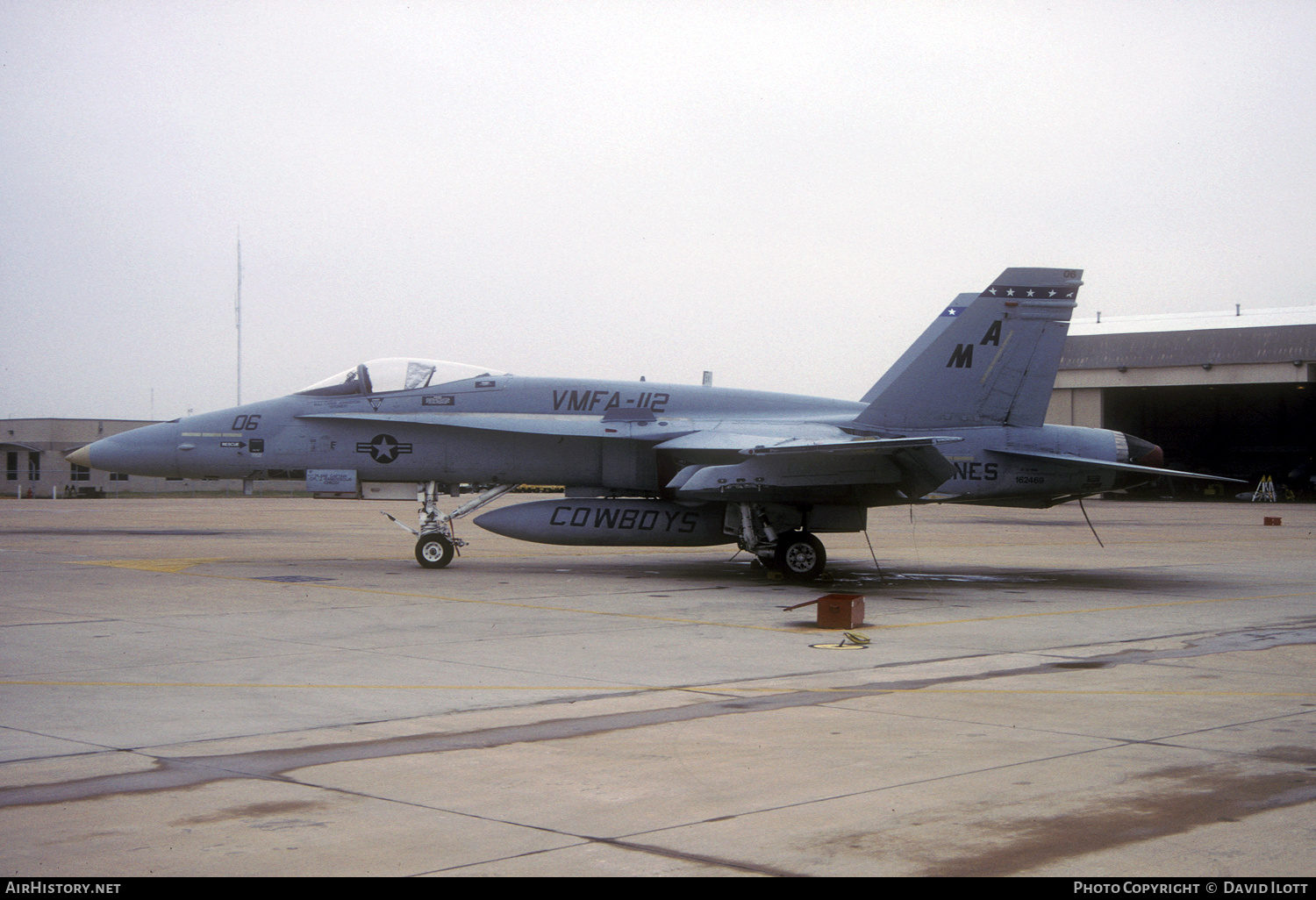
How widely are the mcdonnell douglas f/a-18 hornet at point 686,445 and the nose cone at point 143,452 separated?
1.2 inches

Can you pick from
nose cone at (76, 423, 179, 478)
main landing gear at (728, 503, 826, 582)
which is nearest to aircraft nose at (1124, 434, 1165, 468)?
main landing gear at (728, 503, 826, 582)

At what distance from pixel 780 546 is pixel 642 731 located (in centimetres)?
1002

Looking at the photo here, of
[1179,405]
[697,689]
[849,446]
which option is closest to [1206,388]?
[1179,405]

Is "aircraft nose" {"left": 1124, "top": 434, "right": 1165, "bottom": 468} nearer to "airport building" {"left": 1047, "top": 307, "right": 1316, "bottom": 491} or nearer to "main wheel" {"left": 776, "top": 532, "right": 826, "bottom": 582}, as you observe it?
"main wheel" {"left": 776, "top": 532, "right": 826, "bottom": 582}

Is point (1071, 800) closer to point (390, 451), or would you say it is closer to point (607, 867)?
point (607, 867)

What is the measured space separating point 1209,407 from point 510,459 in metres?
62.9

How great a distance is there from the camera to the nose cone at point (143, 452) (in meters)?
17.9

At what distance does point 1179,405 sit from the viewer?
68.1 m

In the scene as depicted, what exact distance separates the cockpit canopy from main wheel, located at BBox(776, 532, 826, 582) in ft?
17.7

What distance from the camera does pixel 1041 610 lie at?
13086mm

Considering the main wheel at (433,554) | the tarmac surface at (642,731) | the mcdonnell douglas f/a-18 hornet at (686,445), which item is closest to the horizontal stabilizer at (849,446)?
the mcdonnell douglas f/a-18 hornet at (686,445)

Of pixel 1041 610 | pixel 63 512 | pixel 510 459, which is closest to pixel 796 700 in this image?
pixel 1041 610

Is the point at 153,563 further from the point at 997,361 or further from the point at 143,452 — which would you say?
the point at 997,361

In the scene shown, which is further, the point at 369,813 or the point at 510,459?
the point at 510,459
